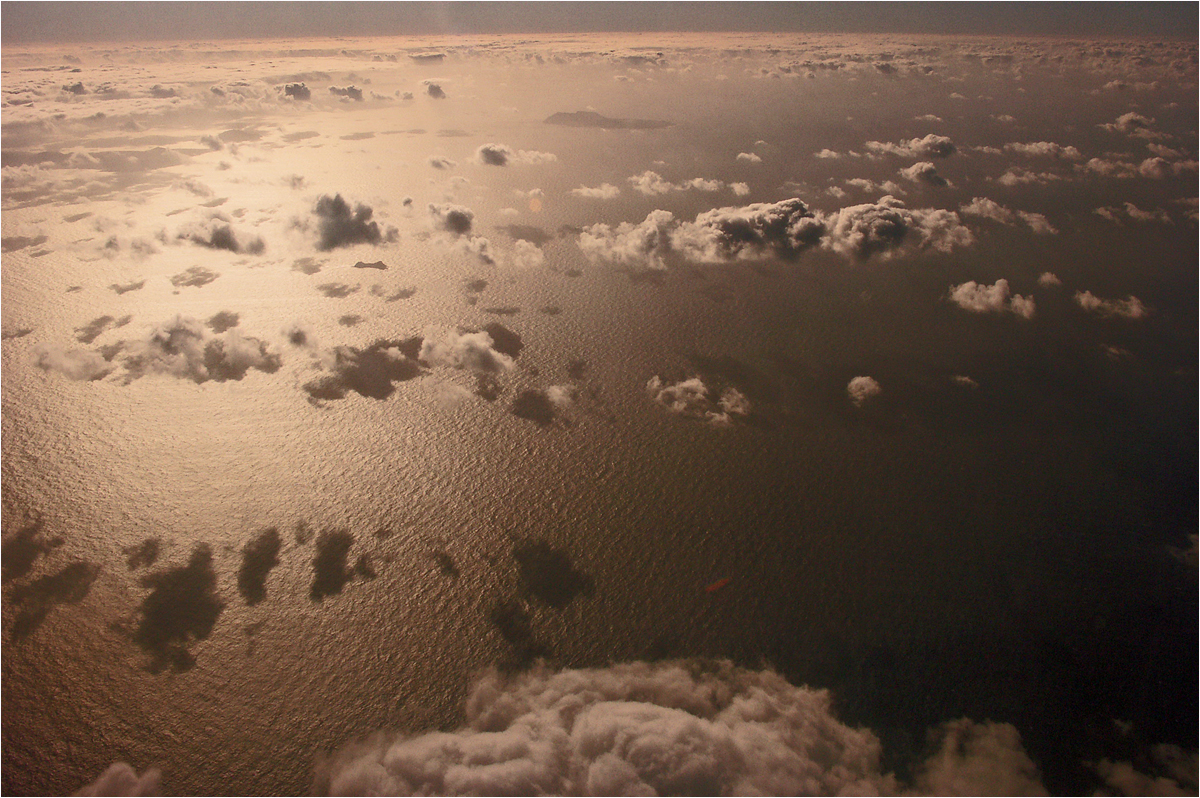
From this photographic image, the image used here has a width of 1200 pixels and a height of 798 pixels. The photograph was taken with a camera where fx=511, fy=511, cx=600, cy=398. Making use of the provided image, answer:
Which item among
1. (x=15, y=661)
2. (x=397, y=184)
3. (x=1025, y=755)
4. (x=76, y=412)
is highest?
(x=397, y=184)

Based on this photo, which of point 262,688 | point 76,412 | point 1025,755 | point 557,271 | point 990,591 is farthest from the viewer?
point 557,271

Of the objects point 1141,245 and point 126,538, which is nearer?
point 126,538

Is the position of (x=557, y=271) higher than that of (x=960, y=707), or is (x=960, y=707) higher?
(x=557, y=271)

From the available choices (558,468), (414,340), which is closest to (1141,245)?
(558,468)

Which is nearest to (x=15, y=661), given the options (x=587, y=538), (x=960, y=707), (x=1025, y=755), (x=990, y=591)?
(x=587, y=538)

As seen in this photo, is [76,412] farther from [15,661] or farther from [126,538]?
[15,661]

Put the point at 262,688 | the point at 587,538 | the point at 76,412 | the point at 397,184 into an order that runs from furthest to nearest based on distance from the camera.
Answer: the point at 397,184 → the point at 76,412 → the point at 587,538 → the point at 262,688
